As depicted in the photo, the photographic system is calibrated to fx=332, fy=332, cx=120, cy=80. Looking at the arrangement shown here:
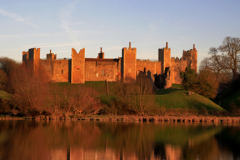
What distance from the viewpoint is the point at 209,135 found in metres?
20.1

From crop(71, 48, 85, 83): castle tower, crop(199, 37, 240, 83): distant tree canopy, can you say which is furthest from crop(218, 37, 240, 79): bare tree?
crop(71, 48, 85, 83): castle tower

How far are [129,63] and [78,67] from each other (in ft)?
25.0

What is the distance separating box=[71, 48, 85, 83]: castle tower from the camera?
48031mm

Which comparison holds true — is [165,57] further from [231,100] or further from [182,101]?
[182,101]

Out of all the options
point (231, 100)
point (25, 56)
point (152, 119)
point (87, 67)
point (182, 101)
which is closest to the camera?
point (152, 119)

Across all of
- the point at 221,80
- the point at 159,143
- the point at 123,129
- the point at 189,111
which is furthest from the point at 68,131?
the point at 221,80

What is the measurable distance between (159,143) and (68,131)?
6.14 m

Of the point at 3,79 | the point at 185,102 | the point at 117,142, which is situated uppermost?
the point at 3,79

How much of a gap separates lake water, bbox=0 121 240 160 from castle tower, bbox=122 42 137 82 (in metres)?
25.4

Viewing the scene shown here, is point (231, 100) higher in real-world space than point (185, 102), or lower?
higher

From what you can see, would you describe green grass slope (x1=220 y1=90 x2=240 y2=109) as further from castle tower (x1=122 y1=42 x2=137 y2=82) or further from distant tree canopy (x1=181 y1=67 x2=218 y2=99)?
castle tower (x1=122 y1=42 x2=137 y2=82)

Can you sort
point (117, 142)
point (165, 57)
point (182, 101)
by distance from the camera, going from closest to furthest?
point (117, 142) < point (182, 101) < point (165, 57)

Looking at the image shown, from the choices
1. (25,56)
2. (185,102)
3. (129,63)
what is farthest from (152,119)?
(25,56)

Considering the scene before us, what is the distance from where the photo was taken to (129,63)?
49656mm
